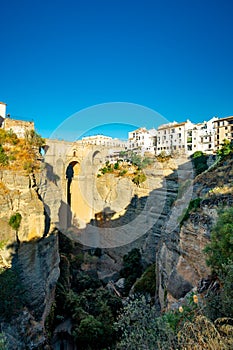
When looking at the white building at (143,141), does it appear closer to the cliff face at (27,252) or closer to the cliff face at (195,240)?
the cliff face at (195,240)

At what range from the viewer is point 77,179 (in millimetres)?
28141

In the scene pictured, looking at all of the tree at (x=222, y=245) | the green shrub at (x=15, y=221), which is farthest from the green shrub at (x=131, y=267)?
the tree at (x=222, y=245)

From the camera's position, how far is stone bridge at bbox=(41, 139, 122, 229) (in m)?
24.9

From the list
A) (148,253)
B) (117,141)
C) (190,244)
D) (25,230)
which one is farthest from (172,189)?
(117,141)

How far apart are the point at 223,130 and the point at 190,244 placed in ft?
79.9

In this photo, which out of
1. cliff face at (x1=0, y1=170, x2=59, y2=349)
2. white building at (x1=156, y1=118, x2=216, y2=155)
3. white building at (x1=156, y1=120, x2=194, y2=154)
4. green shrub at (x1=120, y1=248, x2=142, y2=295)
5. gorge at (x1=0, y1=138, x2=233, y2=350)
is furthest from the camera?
white building at (x1=156, y1=120, x2=194, y2=154)

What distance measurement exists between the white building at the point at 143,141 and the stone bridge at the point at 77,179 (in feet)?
25.5

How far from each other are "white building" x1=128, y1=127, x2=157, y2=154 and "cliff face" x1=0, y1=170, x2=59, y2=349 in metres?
24.3

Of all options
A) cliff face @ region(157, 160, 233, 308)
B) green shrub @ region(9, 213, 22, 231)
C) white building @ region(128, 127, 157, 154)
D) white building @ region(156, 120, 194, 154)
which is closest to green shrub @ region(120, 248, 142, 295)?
cliff face @ region(157, 160, 233, 308)

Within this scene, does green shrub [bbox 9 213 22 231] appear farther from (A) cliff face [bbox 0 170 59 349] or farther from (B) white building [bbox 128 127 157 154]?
(B) white building [bbox 128 127 157 154]

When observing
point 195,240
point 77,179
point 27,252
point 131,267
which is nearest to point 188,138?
point 77,179

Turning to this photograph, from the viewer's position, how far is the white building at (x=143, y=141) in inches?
1363

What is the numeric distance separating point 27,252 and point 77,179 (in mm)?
18449

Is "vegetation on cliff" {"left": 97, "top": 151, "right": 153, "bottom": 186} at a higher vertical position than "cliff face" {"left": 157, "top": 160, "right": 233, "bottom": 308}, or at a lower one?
higher
